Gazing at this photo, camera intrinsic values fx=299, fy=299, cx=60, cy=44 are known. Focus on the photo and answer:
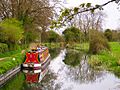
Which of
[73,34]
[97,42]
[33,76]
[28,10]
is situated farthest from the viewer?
[73,34]

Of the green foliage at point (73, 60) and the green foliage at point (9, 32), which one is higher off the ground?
the green foliage at point (9, 32)

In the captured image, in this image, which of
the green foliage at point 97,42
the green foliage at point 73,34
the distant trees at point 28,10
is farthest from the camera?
the green foliage at point 73,34

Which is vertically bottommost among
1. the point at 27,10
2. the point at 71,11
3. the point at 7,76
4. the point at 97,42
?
the point at 7,76

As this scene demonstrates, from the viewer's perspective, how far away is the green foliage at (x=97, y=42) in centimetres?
3970

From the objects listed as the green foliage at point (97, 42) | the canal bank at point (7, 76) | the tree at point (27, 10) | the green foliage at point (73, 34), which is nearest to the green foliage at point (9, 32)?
the tree at point (27, 10)

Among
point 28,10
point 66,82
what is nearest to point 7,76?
point 66,82

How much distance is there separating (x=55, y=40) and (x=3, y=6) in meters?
41.9

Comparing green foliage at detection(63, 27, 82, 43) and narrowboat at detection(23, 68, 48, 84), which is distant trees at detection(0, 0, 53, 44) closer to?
narrowboat at detection(23, 68, 48, 84)

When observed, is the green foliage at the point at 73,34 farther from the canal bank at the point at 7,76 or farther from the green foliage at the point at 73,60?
the canal bank at the point at 7,76

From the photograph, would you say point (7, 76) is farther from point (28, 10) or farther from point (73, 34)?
point (73, 34)

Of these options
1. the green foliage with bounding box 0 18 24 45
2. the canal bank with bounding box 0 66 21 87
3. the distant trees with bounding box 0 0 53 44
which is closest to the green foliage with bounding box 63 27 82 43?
the distant trees with bounding box 0 0 53 44

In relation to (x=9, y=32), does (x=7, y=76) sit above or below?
below

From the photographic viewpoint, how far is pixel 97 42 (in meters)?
40.8

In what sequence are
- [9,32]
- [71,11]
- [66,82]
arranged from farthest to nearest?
[9,32]
[66,82]
[71,11]
